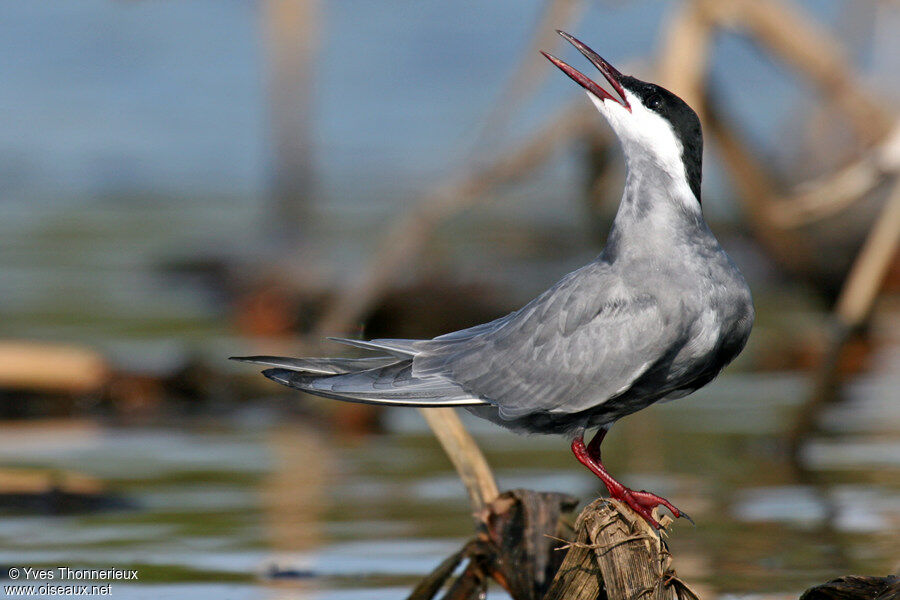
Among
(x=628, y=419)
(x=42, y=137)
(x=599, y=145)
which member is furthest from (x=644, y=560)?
(x=42, y=137)

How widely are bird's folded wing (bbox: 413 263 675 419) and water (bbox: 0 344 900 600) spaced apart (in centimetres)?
117

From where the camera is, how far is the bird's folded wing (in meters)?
4.50

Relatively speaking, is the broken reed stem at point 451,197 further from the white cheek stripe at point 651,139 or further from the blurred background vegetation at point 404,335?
the white cheek stripe at point 651,139

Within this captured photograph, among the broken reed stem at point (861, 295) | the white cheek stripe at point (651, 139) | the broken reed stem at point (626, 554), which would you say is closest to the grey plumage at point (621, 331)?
the white cheek stripe at point (651, 139)

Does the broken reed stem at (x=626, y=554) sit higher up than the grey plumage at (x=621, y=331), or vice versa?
the grey plumage at (x=621, y=331)

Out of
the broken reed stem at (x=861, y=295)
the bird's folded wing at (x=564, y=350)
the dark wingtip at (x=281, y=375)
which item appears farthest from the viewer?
the broken reed stem at (x=861, y=295)

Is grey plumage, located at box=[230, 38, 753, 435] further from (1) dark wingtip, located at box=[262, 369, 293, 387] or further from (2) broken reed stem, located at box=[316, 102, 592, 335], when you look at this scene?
(2) broken reed stem, located at box=[316, 102, 592, 335]

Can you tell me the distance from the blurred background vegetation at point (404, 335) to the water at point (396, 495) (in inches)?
0.8

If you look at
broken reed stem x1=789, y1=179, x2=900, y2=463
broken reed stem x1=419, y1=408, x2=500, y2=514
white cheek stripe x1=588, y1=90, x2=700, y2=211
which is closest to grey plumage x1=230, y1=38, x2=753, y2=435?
white cheek stripe x1=588, y1=90, x2=700, y2=211

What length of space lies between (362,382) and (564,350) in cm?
A: 61

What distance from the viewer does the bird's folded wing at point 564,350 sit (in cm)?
450

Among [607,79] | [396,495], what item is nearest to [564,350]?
[607,79]

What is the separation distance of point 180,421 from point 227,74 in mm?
21115

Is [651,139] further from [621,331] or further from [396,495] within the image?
[396,495]
